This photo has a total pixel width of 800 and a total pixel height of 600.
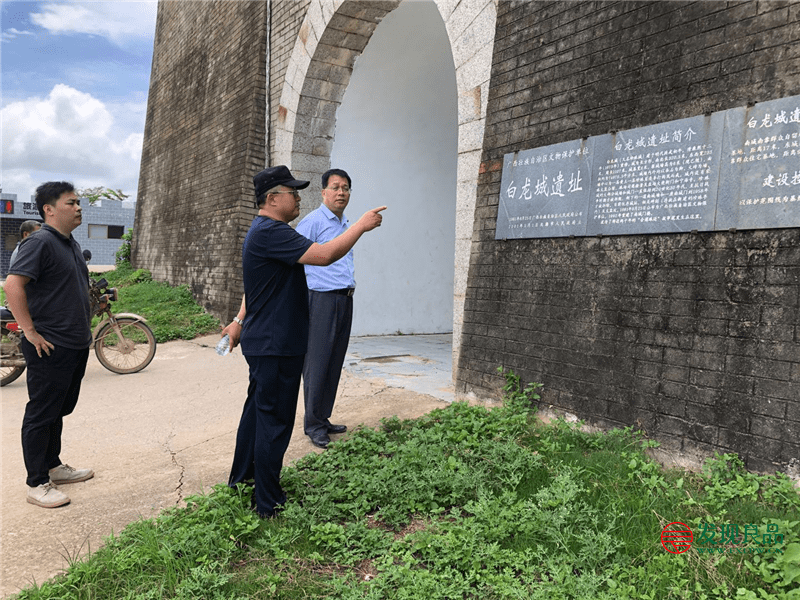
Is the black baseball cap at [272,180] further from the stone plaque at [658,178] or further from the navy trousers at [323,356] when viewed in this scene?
the stone plaque at [658,178]

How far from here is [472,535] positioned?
2.63 meters

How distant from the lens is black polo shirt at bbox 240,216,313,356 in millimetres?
2812

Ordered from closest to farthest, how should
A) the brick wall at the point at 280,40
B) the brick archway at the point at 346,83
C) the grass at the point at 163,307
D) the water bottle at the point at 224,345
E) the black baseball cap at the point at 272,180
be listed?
the black baseball cap at the point at 272,180, the water bottle at the point at 224,345, the brick archway at the point at 346,83, the brick wall at the point at 280,40, the grass at the point at 163,307

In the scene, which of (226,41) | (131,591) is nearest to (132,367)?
(131,591)

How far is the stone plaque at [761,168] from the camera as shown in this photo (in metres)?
2.97

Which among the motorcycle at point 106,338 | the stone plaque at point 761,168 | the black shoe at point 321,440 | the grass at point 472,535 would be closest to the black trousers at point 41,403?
the grass at point 472,535

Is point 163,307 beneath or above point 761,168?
beneath

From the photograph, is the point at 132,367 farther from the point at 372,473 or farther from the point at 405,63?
the point at 405,63

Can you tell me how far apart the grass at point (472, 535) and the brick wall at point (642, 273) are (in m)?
0.31

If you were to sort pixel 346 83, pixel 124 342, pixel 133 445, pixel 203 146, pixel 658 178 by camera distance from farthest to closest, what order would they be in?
pixel 203 146
pixel 346 83
pixel 124 342
pixel 133 445
pixel 658 178

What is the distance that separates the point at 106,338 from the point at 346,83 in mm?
4590

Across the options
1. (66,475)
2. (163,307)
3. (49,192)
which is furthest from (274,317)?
(163,307)

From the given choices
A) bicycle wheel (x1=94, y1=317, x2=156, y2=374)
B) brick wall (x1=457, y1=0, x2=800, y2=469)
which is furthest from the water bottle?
bicycle wheel (x1=94, y1=317, x2=156, y2=374)

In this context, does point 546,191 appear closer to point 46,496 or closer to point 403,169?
point 46,496
